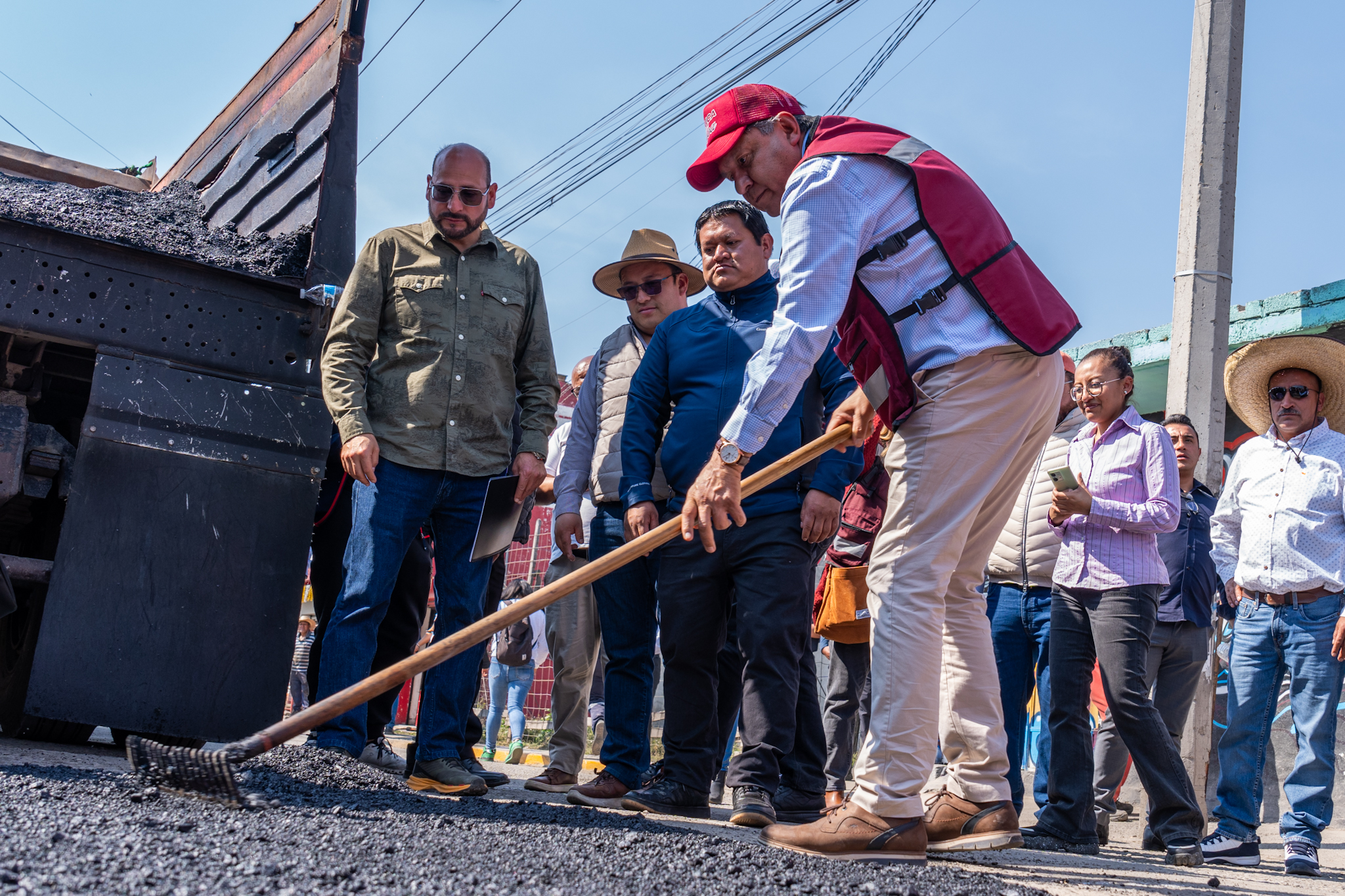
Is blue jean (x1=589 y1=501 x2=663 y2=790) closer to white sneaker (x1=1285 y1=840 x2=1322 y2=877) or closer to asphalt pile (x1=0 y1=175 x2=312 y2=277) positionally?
asphalt pile (x1=0 y1=175 x2=312 y2=277)

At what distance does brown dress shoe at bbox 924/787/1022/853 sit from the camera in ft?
9.52

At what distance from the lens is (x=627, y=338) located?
4.90 metres

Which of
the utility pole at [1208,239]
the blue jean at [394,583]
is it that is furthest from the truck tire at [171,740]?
the utility pole at [1208,239]

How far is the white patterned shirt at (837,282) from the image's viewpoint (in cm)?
287

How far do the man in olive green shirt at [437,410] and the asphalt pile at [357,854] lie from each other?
905 millimetres

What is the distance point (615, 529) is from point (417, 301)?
3.70 feet

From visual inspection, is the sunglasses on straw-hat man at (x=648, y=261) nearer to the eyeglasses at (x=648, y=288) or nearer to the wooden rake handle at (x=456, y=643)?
the eyeglasses at (x=648, y=288)

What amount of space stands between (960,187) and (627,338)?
216cm

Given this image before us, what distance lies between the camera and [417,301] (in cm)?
404

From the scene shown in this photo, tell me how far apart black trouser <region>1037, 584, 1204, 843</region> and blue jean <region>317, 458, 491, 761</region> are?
2.08m

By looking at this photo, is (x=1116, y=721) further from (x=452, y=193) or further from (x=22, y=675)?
(x=22, y=675)

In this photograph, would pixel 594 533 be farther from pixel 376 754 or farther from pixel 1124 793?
pixel 1124 793

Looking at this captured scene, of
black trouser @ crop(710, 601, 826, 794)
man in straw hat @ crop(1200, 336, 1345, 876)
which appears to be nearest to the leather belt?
man in straw hat @ crop(1200, 336, 1345, 876)

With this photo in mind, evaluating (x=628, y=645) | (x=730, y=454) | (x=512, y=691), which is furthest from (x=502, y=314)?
(x=512, y=691)
